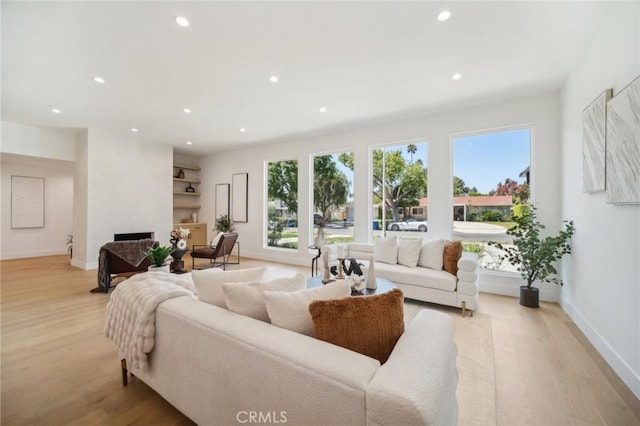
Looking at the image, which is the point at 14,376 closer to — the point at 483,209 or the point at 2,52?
the point at 2,52

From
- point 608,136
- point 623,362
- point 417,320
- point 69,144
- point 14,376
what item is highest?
point 69,144

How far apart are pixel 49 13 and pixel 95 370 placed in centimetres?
298

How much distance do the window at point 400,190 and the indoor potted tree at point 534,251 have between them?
132cm

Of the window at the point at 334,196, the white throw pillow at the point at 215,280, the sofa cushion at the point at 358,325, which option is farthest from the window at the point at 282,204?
the sofa cushion at the point at 358,325

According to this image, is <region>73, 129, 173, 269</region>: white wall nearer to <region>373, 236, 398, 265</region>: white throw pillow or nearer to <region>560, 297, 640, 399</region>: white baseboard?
<region>373, 236, 398, 265</region>: white throw pillow

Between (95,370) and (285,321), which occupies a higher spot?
(285,321)

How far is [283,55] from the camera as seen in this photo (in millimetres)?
2834

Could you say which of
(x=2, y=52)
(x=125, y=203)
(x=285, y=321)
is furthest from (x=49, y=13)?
(x=125, y=203)

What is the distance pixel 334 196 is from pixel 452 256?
286cm

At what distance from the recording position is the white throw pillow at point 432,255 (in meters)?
3.71

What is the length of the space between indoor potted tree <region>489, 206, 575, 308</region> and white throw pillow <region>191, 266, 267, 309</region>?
3530mm

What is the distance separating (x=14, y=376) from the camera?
2.06 meters

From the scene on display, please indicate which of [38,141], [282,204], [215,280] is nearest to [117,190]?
[38,141]

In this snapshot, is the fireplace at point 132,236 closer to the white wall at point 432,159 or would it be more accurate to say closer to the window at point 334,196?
the white wall at point 432,159
